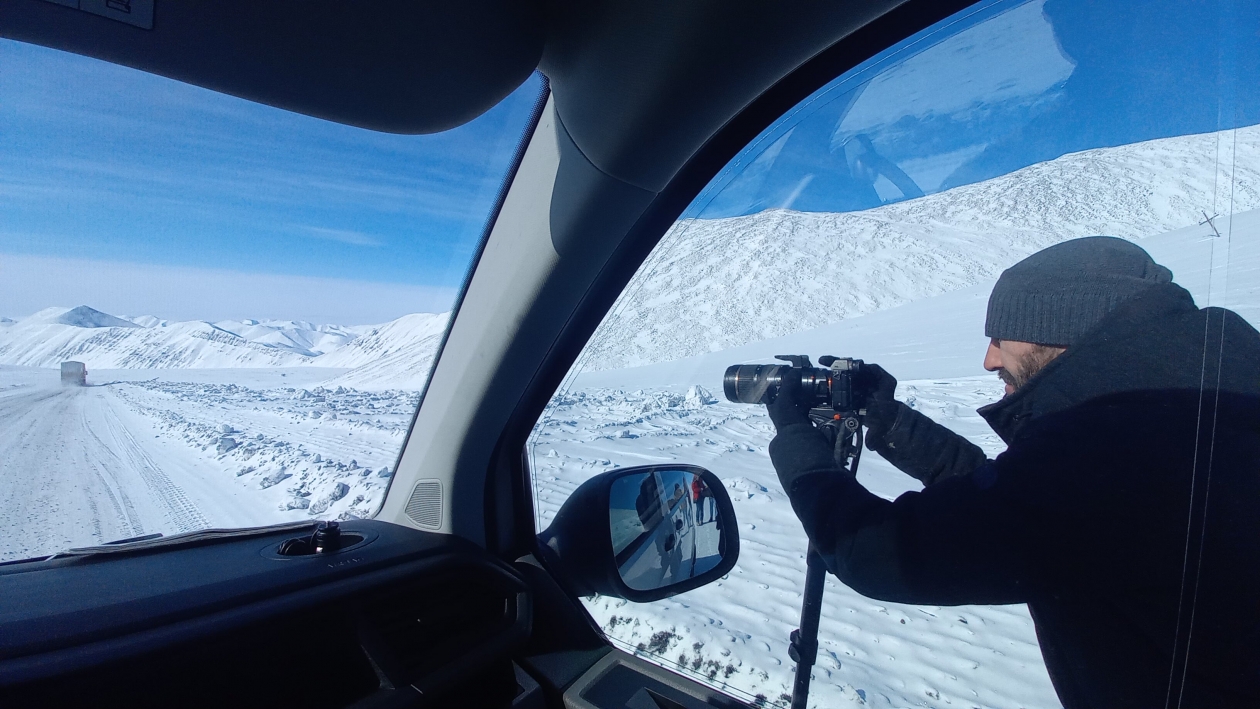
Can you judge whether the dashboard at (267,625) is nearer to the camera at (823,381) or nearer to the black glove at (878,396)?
the camera at (823,381)

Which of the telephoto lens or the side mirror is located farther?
the side mirror

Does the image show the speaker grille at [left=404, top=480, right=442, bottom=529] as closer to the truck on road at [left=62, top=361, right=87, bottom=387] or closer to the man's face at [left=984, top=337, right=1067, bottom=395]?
the truck on road at [left=62, top=361, right=87, bottom=387]

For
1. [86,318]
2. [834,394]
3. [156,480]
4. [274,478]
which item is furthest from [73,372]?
[834,394]

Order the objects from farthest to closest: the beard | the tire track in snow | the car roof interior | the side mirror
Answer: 1. the side mirror
2. the tire track in snow
3. the car roof interior
4. the beard

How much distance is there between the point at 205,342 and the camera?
2.00 metres

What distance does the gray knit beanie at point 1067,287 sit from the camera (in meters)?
1.09

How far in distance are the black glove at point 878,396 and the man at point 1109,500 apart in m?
0.32

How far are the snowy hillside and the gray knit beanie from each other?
0.12 ft

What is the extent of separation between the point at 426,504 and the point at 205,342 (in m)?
0.92

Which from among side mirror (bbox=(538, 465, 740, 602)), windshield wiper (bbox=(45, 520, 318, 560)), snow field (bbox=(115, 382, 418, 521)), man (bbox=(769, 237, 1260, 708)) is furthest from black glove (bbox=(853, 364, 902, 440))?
windshield wiper (bbox=(45, 520, 318, 560))

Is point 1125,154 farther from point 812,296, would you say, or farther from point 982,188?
point 812,296

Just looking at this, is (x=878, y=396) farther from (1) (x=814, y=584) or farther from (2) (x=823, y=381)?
(1) (x=814, y=584)

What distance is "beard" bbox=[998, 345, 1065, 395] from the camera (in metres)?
1.24

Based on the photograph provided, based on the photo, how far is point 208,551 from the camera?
1.91 m
